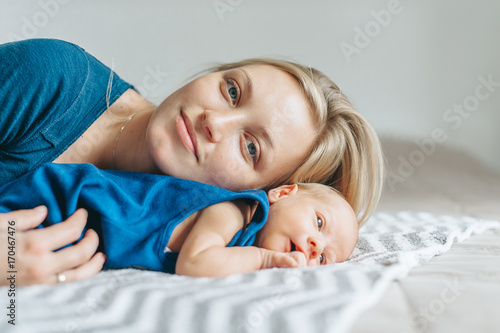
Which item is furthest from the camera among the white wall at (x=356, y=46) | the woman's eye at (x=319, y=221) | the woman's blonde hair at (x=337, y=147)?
the white wall at (x=356, y=46)

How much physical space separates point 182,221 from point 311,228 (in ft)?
0.82

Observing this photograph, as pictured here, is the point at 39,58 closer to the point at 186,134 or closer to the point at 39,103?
the point at 39,103

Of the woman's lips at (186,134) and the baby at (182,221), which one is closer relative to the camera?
the baby at (182,221)

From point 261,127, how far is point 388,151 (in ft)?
4.49

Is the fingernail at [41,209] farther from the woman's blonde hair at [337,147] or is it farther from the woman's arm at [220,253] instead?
the woman's blonde hair at [337,147]

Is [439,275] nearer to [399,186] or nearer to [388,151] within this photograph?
[399,186]

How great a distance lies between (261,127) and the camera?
1058 mm

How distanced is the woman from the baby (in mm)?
71

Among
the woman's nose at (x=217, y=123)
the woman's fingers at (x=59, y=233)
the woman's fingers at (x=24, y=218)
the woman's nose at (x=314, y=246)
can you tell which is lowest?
the woman's nose at (x=314, y=246)

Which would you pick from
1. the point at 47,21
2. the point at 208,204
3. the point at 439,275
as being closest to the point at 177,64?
the point at 47,21

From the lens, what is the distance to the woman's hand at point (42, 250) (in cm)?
78

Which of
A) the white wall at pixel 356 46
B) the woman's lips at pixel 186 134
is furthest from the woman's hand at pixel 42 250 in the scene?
the white wall at pixel 356 46

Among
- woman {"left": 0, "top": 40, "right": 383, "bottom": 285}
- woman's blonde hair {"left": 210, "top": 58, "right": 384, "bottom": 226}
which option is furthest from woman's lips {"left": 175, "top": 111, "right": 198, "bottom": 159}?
woman's blonde hair {"left": 210, "top": 58, "right": 384, "bottom": 226}

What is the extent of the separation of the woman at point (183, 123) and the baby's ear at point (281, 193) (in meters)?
0.05
